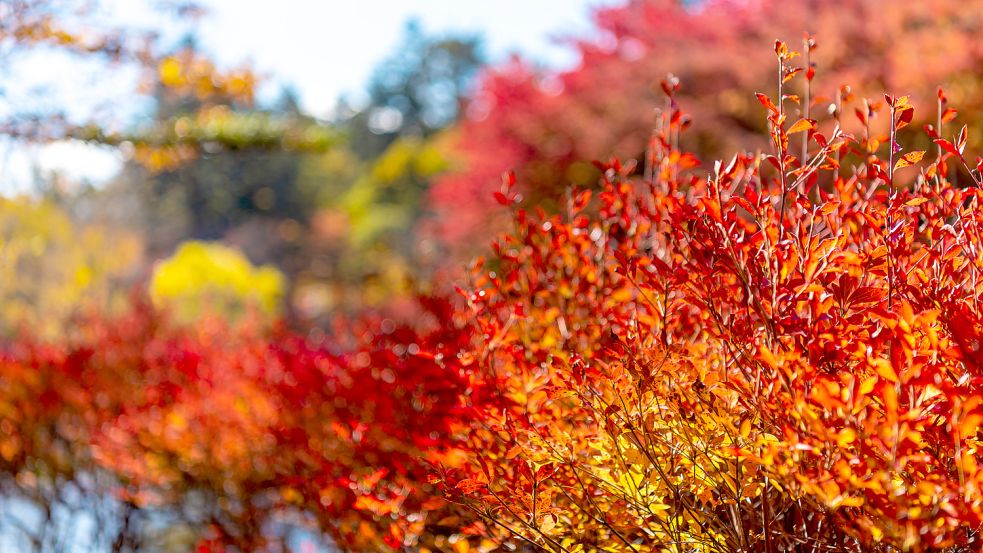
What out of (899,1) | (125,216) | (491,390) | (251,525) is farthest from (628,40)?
(125,216)

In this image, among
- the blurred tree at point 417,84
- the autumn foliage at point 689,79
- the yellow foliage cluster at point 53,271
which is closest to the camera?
the autumn foliage at point 689,79

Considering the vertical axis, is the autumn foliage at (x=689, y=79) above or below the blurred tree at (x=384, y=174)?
above

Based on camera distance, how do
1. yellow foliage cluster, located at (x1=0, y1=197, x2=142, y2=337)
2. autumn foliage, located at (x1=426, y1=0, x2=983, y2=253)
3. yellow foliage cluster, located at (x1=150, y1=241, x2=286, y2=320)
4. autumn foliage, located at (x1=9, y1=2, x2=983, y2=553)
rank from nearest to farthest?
autumn foliage, located at (x1=9, y1=2, x2=983, y2=553)
autumn foliage, located at (x1=426, y1=0, x2=983, y2=253)
yellow foliage cluster, located at (x1=0, y1=197, x2=142, y2=337)
yellow foliage cluster, located at (x1=150, y1=241, x2=286, y2=320)

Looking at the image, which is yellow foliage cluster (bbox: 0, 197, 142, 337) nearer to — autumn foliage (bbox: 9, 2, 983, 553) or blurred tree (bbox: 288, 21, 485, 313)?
blurred tree (bbox: 288, 21, 485, 313)

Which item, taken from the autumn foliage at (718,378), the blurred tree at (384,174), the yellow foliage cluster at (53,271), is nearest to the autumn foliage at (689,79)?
the autumn foliage at (718,378)

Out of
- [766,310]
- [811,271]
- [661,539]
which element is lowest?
[661,539]

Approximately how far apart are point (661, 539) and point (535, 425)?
1.36 feet

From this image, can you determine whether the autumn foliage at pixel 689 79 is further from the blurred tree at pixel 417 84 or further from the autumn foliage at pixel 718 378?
the blurred tree at pixel 417 84

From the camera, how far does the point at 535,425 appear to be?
2.12 meters

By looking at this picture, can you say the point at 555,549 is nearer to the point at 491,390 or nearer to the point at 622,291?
the point at 491,390

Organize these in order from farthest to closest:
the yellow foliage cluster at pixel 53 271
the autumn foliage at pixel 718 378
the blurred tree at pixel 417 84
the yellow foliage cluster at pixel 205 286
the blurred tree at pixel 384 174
Result: the blurred tree at pixel 417 84 → the blurred tree at pixel 384 174 → the yellow foliage cluster at pixel 205 286 → the yellow foliage cluster at pixel 53 271 → the autumn foliage at pixel 718 378

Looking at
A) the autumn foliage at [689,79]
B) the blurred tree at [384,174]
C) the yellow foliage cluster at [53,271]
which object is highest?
the autumn foliage at [689,79]

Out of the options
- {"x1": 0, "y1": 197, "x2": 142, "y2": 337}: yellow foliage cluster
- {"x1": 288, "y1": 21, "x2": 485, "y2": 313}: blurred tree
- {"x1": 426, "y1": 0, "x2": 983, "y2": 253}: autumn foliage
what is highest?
{"x1": 426, "y1": 0, "x2": 983, "y2": 253}: autumn foliage

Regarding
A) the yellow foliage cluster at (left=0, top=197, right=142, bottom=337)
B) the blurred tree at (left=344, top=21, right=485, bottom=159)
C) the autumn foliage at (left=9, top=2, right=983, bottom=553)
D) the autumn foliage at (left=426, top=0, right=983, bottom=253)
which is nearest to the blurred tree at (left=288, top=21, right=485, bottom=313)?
the blurred tree at (left=344, top=21, right=485, bottom=159)
